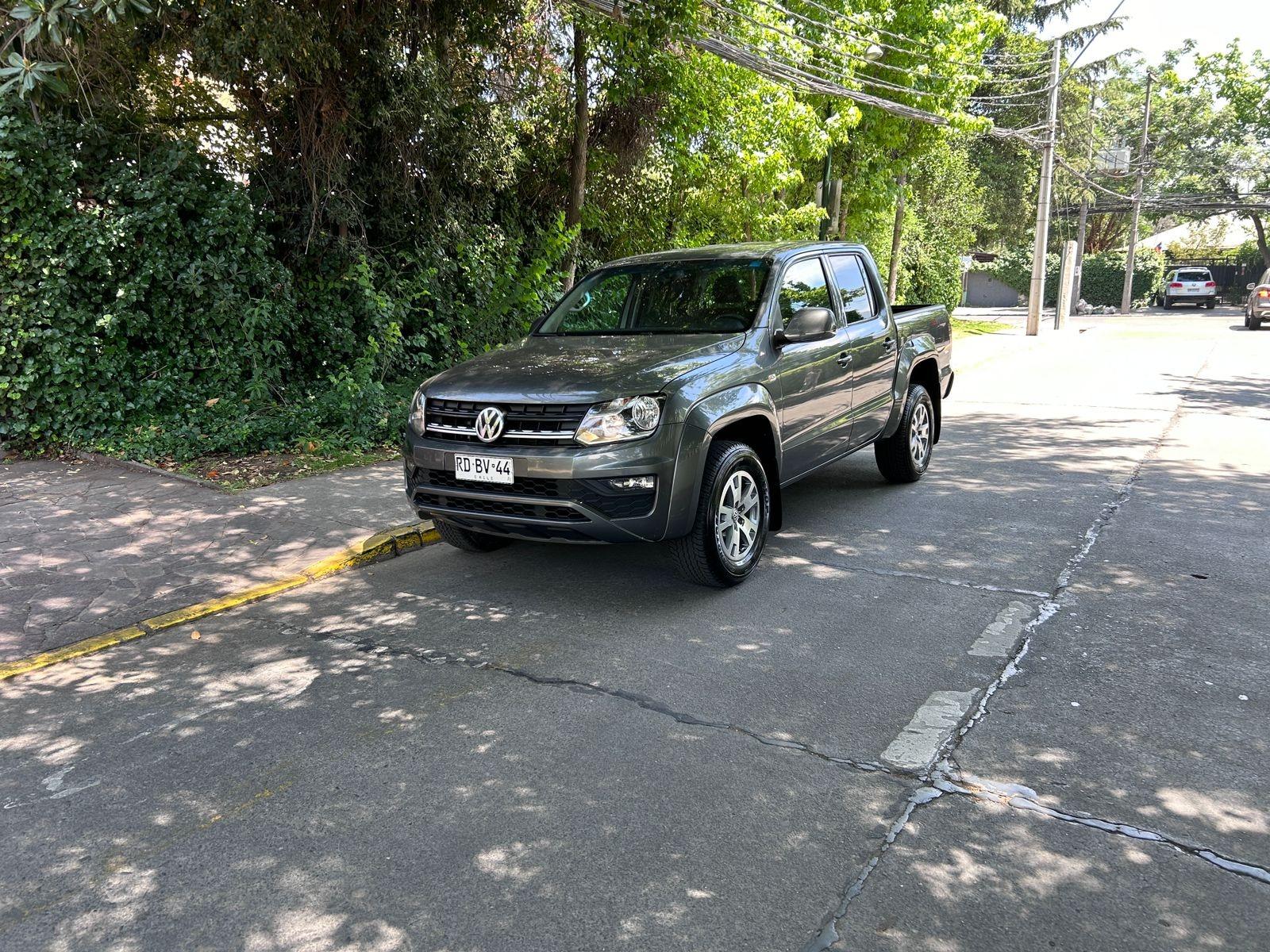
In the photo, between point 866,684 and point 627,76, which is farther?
point 627,76

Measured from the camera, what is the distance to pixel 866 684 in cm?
429

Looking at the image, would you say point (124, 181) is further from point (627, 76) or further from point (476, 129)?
point (627, 76)

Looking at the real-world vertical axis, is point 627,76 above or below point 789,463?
above

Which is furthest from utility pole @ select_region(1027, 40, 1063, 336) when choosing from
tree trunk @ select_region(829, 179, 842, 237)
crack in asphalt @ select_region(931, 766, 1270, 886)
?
crack in asphalt @ select_region(931, 766, 1270, 886)

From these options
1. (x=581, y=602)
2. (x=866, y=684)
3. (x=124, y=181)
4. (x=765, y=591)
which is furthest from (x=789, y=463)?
(x=124, y=181)

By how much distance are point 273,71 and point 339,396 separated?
9.66 ft

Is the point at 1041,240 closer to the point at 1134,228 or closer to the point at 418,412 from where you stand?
the point at 1134,228

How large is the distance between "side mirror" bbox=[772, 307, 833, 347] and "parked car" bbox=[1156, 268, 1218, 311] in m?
42.1

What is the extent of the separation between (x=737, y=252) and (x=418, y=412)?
2.45 meters

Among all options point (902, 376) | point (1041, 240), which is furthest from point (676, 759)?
point (1041, 240)

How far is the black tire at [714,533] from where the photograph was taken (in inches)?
207

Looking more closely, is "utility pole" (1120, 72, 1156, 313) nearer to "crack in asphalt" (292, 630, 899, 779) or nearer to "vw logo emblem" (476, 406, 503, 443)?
"vw logo emblem" (476, 406, 503, 443)

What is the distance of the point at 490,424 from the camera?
17.1 feet

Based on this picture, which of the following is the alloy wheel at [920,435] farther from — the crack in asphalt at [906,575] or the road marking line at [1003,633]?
the road marking line at [1003,633]
